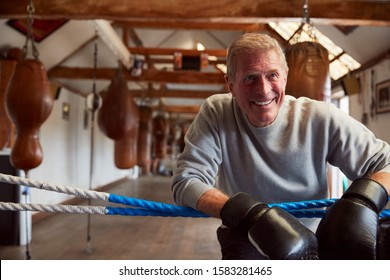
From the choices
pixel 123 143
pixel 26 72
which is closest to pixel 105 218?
pixel 123 143

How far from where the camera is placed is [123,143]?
322cm

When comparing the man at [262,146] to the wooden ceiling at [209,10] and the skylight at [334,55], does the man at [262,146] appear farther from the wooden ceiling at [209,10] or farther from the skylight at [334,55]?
the wooden ceiling at [209,10]

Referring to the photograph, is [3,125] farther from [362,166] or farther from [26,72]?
[362,166]

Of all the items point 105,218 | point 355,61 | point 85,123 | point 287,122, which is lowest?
point 105,218

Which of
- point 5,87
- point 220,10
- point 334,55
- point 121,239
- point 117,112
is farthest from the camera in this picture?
point 121,239

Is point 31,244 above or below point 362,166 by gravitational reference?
below

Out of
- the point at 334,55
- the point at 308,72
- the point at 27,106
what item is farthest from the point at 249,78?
the point at 334,55

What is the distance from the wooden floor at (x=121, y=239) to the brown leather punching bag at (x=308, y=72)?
1434mm

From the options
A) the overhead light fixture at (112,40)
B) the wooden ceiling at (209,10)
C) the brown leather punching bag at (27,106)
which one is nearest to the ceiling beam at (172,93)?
the overhead light fixture at (112,40)

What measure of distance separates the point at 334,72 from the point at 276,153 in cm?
115

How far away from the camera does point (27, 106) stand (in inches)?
71.0

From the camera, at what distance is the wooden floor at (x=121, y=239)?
8.29 ft

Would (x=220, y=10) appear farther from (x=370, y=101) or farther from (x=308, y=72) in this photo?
(x=370, y=101)

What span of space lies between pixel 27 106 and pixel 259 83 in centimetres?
140
